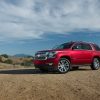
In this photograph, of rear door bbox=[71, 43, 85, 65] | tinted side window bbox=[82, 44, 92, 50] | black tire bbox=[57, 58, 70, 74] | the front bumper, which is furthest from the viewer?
tinted side window bbox=[82, 44, 92, 50]

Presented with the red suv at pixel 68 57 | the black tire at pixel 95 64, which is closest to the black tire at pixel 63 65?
the red suv at pixel 68 57

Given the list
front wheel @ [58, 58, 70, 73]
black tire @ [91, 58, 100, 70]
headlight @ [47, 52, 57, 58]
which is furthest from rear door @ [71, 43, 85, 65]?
headlight @ [47, 52, 57, 58]

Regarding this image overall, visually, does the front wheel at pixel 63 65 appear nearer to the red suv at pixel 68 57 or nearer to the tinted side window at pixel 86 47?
the red suv at pixel 68 57

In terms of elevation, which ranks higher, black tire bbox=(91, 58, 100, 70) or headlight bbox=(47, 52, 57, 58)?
headlight bbox=(47, 52, 57, 58)

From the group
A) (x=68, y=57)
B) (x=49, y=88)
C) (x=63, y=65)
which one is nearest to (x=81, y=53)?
(x=68, y=57)

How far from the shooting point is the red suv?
19625 millimetres

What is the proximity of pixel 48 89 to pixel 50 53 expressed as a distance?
4127 millimetres

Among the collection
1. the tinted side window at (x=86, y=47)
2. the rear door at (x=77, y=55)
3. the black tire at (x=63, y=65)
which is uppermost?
the tinted side window at (x=86, y=47)

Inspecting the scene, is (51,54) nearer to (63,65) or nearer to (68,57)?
(63,65)

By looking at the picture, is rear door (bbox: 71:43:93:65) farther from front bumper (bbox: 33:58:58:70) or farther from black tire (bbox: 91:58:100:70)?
front bumper (bbox: 33:58:58:70)

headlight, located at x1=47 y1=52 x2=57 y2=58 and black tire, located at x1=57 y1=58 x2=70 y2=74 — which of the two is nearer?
headlight, located at x1=47 y1=52 x2=57 y2=58

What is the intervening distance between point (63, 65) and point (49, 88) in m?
4.19

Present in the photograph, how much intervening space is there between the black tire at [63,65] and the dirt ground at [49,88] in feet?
6.19

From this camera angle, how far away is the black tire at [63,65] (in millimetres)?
19798
